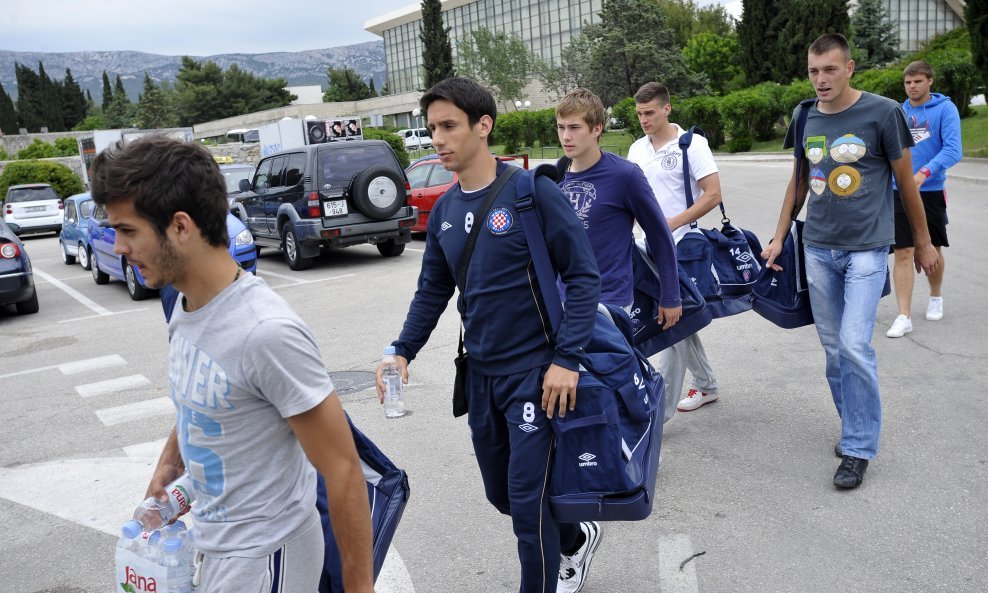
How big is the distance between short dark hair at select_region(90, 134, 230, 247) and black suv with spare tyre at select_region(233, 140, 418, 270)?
1151 cm

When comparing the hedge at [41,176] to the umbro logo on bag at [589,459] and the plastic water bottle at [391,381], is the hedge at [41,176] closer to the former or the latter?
the plastic water bottle at [391,381]

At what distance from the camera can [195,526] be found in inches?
77.9

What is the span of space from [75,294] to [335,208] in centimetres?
430

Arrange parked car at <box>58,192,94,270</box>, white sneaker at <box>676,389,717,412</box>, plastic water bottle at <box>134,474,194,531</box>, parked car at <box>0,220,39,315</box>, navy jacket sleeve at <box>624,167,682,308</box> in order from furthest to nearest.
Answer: parked car at <box>58,192,94,270</box> → parked car at <box>0,220,39,315</box> → white sneaker at <box>676,389,717,412</box> → navy jacket sleeve at <box>624,167,682,308</box> → plastic water bottle at <box>134,474,194,531</box>

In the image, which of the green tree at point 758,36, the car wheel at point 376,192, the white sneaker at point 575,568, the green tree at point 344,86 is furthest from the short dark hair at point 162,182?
the green tree at point 344,86

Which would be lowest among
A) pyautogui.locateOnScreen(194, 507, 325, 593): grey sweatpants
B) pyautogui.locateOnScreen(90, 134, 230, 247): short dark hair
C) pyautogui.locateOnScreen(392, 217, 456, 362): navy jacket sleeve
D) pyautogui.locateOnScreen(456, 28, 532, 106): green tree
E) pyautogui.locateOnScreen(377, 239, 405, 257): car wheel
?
pyautogui.locateOnScreen(377, 239, 405, 257): car wheel

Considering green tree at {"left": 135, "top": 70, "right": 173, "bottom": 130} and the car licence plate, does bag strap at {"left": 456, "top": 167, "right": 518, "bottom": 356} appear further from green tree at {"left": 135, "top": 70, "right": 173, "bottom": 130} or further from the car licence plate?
green tree at {"left": 135, "top": 70, "right": 173, "bottom": 130}

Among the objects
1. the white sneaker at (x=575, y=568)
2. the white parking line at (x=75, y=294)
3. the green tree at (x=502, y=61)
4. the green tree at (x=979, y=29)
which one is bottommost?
the white parking line at (x=75, y=294)

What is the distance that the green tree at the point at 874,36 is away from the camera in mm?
45531

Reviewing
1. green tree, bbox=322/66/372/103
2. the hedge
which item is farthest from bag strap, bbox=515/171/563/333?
green tree, bbox=322/66/372/103

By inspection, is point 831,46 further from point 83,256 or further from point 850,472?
point 83,256

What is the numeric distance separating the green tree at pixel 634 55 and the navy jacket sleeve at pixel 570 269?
48.3 meters

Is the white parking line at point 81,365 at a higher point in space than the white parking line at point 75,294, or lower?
higher

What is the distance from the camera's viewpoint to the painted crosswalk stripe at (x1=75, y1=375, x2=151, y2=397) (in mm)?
7267
